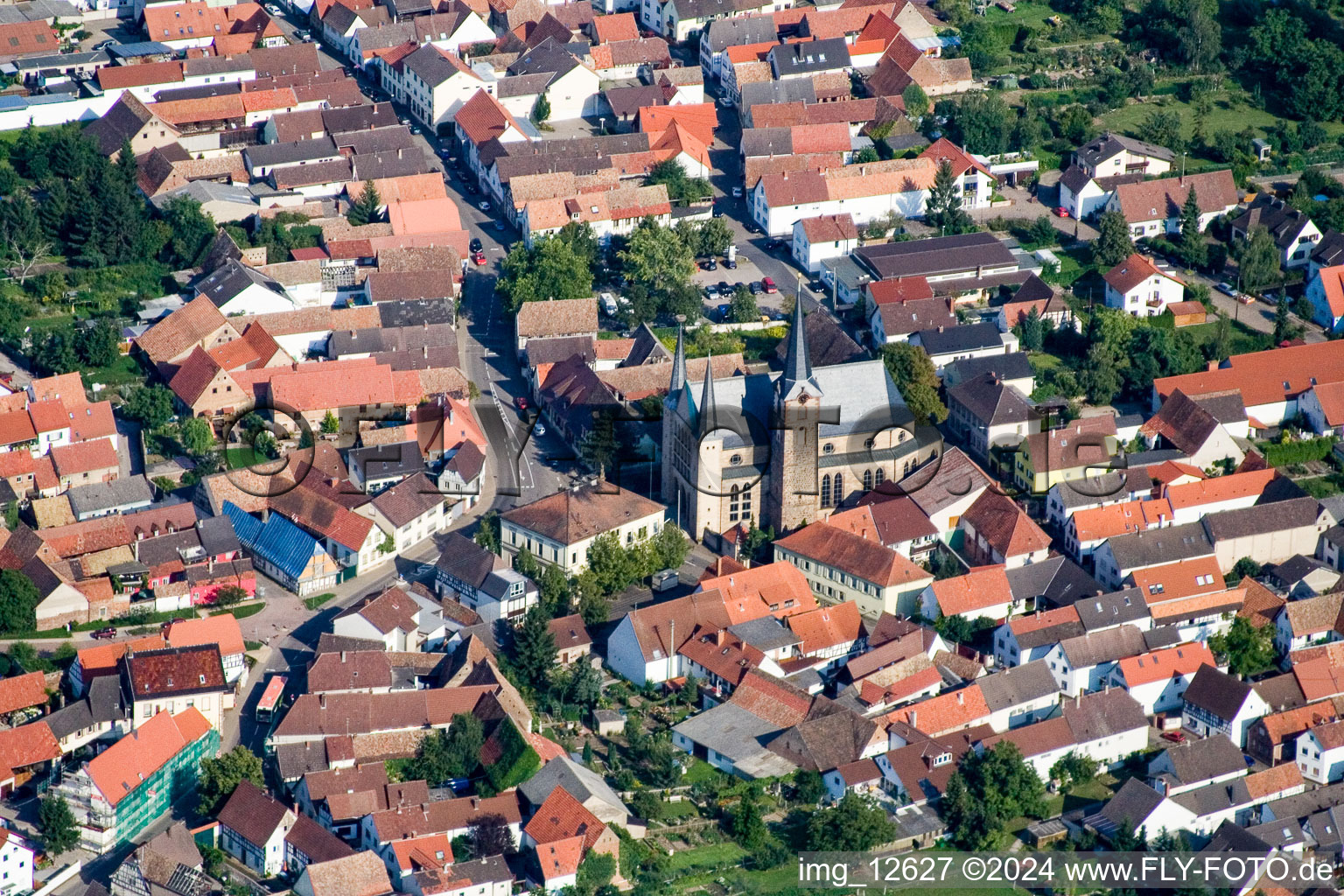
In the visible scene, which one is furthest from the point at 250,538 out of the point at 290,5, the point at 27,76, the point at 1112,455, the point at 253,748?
the point at 290,5

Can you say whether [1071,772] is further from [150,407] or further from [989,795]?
[150,407]

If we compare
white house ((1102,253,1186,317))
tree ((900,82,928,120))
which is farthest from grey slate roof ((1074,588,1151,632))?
tree ((900,82,928,120))

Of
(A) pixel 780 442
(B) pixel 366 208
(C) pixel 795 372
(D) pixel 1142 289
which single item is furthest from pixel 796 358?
(B) pixel 366 208

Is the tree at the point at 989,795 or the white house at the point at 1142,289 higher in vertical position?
the white house at the point at 1142,289

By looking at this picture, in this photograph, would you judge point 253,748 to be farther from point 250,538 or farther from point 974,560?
point 974,560

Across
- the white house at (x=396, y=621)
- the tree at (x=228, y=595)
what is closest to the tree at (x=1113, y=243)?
the white house at (x=396, y=621)

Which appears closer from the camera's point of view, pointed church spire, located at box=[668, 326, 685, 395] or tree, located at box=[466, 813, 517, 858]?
tree, located at box=[466, 813, 517, 858]

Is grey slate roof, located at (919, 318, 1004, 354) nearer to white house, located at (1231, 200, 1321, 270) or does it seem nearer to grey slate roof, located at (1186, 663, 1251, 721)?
white house, located at (1231, 200, 1321, 270)

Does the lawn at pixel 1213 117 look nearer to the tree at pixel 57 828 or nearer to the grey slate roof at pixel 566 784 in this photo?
the grey slate roof at pixel 566 784
